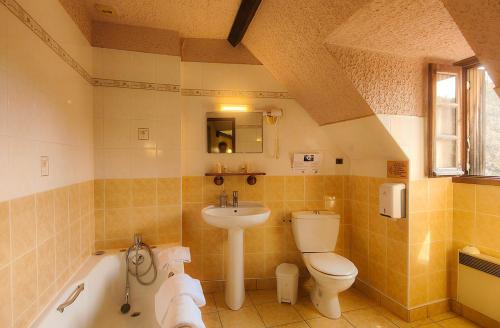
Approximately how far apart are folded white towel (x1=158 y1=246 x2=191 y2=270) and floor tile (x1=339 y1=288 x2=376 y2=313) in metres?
1.44

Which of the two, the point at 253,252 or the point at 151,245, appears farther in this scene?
the point at 253,252

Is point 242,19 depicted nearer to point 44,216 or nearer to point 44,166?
point 44,166

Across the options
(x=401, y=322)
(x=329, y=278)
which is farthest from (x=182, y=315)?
(x=401, y=322)

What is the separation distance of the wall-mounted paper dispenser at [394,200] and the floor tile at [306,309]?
103 cm

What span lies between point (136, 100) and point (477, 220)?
9.63 feet

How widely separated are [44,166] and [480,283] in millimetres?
3011

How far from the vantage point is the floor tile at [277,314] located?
201cm

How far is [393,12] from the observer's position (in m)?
1.40

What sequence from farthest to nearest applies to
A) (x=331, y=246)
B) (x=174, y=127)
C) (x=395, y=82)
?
(x=331, y=246) → (x=174, y=127) → (x=395, y=82)

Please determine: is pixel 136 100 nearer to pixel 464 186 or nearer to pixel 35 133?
pixel 35 133

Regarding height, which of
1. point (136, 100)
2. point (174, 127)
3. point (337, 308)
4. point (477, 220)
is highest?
point (136, 100)

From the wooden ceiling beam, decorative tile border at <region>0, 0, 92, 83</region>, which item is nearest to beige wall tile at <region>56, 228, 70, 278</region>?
decorative tile border at <region>0, 0, 92, 83</region>

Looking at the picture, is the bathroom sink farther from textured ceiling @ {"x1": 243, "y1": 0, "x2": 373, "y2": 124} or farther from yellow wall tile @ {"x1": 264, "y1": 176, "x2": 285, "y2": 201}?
textured ceiling @ {"x1": 243, "y1": 0, "x2": 373, "y2": 124}

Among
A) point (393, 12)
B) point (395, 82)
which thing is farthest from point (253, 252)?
point (393, 12)
